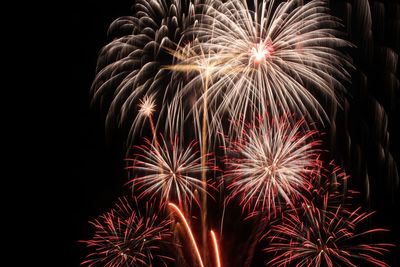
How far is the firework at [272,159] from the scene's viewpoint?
10.2 metres

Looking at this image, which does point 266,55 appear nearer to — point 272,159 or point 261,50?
point 261,50

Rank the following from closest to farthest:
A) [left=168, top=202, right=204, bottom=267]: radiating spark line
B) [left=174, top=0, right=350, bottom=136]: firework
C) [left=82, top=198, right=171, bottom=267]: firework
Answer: [left=174, top=0, right=350, bottom=136]: firework < [left=82, top=198, right=171, bottom=267]: firework < [left=168, top=202, right=204, bottom=267]: radiating spark line

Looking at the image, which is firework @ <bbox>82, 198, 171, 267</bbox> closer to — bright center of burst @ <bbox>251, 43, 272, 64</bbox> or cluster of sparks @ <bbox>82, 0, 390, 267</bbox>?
cluster of sparks @ <bbox>82, 0, 390, 267</bbox>

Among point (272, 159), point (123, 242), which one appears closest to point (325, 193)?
point (272, 159)

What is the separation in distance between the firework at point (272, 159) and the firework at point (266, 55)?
42 cm

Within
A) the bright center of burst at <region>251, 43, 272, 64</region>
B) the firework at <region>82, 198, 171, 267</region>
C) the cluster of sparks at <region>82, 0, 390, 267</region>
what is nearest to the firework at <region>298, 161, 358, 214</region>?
the cluster of sparks at <region>82, 0, 390, 267</region>

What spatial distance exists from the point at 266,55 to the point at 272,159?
210cm

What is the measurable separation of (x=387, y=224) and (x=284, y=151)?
26.7 feet

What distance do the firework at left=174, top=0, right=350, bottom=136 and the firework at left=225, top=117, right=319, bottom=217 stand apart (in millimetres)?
422

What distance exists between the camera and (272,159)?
10.3m

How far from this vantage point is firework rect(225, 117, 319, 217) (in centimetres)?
1017

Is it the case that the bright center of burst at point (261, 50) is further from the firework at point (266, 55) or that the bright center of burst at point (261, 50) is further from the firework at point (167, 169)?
the firework at point (167, 169)

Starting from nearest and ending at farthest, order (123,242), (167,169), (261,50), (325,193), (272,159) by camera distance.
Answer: (261,50), (272,159), (325,193), (167,169), (123,242)

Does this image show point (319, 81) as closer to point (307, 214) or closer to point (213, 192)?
point (307, 214)
